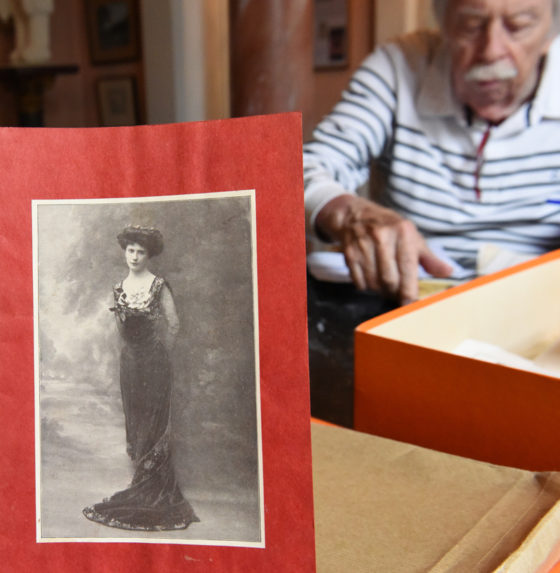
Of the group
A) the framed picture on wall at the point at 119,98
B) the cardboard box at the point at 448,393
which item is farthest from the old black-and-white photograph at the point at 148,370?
the framed picture on wall at the point at 119,98

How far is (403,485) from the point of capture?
503mm

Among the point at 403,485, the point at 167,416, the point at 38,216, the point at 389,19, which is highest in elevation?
the point at 389,19

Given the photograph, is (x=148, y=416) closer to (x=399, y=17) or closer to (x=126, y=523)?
(x=126, y=523)

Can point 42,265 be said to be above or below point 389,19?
below

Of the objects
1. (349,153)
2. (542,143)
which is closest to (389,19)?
(349,153)

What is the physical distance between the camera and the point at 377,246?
4.17 feet

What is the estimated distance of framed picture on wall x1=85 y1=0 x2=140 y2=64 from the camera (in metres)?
1.44

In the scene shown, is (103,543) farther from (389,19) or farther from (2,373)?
(389,19)

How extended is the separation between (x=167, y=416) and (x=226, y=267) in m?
0.09

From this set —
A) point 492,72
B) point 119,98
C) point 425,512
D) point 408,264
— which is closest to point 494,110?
point 492,72

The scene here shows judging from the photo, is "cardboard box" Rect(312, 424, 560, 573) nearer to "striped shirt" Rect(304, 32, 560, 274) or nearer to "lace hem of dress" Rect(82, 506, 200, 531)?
"lace hem of dress" Rect(82, 506, 200, 531)

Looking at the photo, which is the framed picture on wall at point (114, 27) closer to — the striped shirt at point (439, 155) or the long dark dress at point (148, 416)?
the striped shirt at point (439, 155)

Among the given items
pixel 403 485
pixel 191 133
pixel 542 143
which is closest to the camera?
pixel 191 133

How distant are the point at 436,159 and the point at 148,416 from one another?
1074mm
